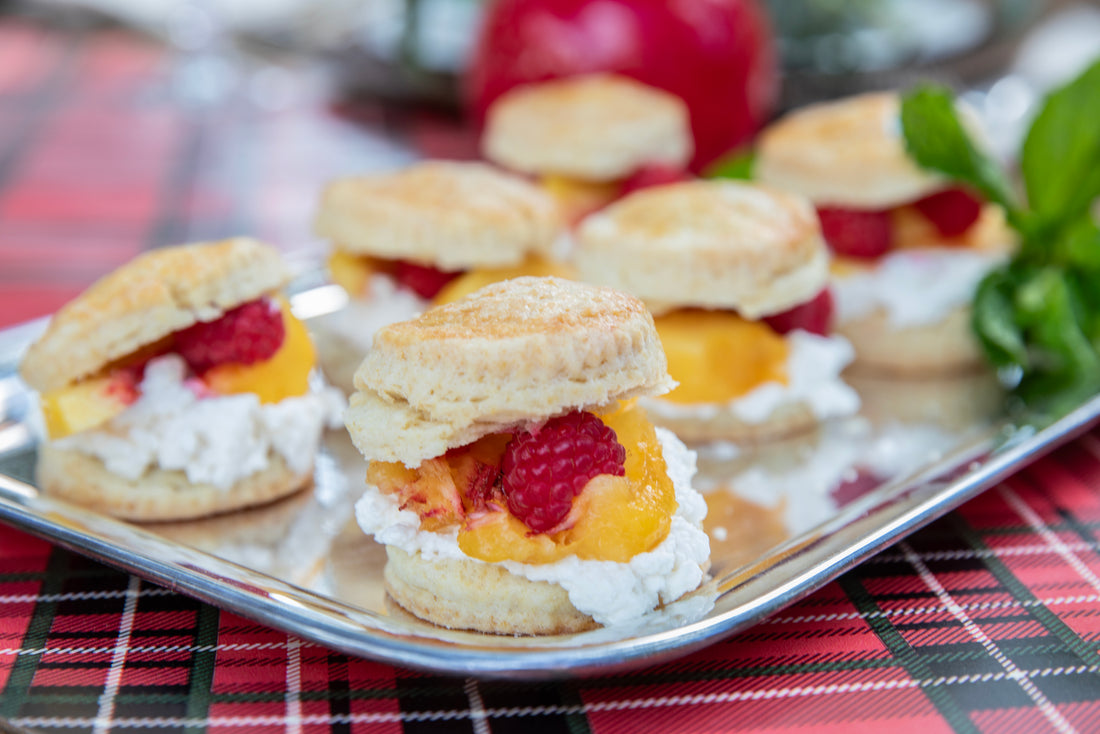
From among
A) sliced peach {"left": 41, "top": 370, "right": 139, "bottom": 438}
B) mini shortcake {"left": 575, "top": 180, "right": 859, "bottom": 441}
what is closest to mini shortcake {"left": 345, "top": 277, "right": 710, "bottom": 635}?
sliced peach {"left": 41, "top": 370, "right": 139, "bottom": 438}

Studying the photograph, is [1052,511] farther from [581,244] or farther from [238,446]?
[238,446]

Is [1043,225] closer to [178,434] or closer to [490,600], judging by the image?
[490,600]

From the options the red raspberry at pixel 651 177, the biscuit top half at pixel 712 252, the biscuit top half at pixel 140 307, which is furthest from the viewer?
the red raspberry at pixel 651 177

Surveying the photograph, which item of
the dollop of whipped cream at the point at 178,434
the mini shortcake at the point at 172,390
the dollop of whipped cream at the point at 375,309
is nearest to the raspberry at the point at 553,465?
the dollop of whipped cream at the point at 178,434

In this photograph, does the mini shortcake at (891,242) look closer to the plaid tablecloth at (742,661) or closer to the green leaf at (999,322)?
the green leaf at (999,322)

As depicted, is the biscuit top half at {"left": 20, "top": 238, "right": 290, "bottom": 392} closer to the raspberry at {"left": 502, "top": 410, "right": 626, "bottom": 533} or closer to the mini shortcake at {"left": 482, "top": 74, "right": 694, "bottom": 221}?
the raspberry at {"left": 502, "top": 410, "right": 626, "bottom": 533}
